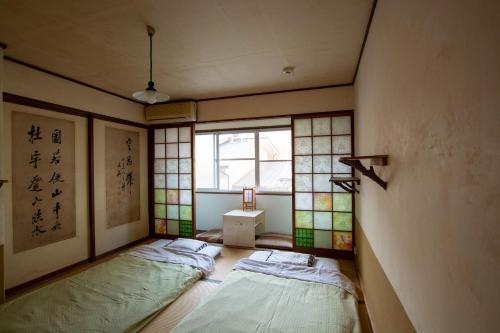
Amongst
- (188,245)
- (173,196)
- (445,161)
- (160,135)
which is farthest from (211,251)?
(445,161)

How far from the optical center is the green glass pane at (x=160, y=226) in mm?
4688

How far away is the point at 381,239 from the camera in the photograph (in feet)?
5.81

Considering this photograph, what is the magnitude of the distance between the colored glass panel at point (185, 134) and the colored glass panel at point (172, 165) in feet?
1.38

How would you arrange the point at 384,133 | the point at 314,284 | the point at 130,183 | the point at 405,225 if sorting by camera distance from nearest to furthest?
the point at 405,225 → the point at 384,133 → the point at 314,284 → the point at 130,183

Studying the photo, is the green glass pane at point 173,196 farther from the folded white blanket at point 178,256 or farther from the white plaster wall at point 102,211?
the folded white blanket at point 178,256

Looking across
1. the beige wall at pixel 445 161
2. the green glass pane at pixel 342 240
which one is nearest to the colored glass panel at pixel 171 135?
the green glass pane at pixel 342 240

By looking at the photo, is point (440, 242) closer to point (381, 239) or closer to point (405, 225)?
point (405, 225)

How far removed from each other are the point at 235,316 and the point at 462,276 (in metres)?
1.72

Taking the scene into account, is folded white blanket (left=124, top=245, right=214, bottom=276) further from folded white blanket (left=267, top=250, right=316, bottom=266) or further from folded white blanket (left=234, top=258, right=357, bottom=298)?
folded white blanket (left=267, top=250, right=316, bottom=266)

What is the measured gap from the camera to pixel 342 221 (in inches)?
143

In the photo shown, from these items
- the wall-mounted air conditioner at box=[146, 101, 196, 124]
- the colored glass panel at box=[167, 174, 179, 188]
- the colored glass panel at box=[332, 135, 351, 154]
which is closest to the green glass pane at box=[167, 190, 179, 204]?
the colored glass panel at box=[167, 174, 179, 188]

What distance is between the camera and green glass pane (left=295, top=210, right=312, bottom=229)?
382 cm

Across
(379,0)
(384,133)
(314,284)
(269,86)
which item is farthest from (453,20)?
(269,86)

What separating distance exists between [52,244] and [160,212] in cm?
182
